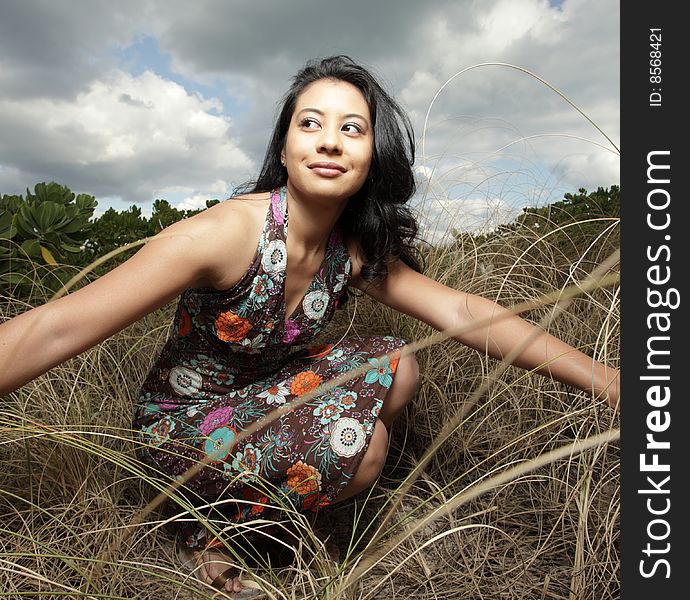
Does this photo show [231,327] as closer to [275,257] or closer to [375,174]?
[275,257]

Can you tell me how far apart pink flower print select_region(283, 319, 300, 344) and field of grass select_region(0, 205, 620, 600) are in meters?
0.42

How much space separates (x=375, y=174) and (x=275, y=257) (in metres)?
0.36

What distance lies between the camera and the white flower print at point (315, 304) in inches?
69.1

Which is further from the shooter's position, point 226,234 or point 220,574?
point 220,574

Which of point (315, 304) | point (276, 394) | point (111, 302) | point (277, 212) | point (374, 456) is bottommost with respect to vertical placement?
point (374, 456)

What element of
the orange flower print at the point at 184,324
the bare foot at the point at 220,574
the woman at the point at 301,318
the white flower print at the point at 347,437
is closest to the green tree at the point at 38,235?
the orange flower print at the point at 184,324

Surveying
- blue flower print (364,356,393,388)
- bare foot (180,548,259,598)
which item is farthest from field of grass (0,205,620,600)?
blue flower print (364,356,393,388)

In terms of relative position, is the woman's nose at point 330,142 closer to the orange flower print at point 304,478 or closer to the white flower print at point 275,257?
the white flower print at point 275,257

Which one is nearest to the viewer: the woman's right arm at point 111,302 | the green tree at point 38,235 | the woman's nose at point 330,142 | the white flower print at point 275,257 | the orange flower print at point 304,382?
the woman's right arm at point 111,302

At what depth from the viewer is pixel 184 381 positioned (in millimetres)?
1720

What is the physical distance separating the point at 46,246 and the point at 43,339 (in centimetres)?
151

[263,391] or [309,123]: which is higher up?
[309,123]

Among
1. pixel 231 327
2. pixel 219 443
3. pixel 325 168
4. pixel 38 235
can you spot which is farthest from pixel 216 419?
pixel 38 235
